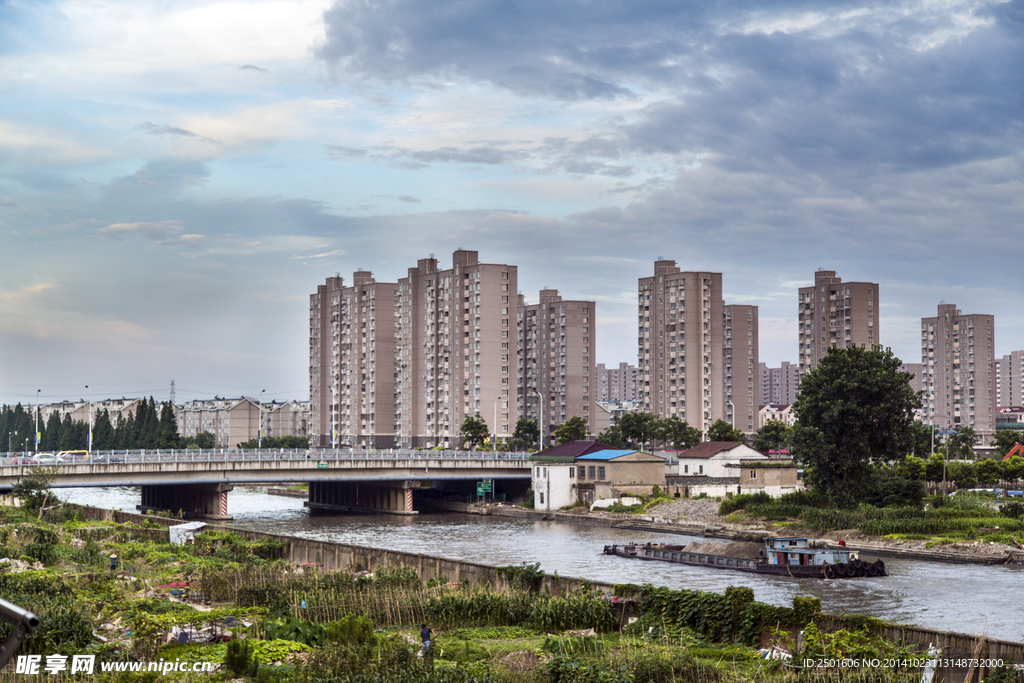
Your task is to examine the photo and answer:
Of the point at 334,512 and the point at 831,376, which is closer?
the point at 831,376

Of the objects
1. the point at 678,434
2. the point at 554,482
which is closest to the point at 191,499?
the point at 554,482

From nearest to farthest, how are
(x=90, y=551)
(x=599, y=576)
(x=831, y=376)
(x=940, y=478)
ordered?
(x=90, y=551) → (x=599, y=576) → (x=831, y=376) → (x=940, y=478)

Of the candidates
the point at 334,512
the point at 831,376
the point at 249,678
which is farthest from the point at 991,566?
the point at 334,512

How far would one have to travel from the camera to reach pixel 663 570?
5581 cm

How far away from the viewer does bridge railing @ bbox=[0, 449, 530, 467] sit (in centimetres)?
7982

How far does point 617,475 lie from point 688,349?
225 feet

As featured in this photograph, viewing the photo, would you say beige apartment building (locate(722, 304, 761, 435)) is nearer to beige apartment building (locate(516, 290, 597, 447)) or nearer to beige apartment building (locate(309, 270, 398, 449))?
beige apartment building (locate(516, 290, 597, 447))

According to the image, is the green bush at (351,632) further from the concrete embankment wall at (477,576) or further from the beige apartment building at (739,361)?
the beige apartment building at (739,361)

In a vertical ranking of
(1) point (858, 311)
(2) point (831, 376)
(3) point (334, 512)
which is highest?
(1) point (858, 311)

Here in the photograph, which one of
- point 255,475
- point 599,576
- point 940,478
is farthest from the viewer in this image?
point 940,478

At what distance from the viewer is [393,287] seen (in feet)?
575

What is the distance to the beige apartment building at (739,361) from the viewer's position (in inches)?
7023

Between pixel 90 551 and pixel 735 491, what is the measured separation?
202 feet

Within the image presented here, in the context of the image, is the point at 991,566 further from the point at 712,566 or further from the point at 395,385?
the point at 395,385
